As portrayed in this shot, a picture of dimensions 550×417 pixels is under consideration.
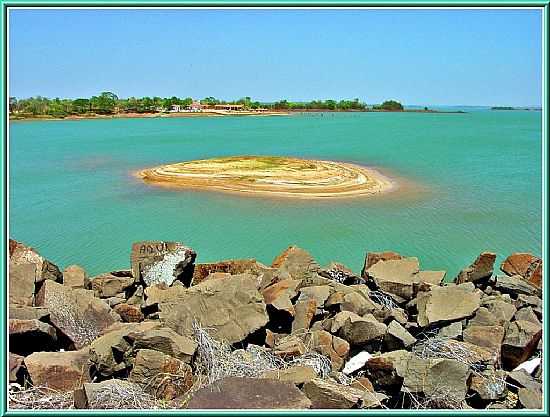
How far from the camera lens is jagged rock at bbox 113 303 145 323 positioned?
515cm

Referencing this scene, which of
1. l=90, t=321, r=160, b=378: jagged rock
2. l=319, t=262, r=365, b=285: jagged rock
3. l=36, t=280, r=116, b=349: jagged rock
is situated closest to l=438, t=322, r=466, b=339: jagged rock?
l=319, t=262, r=365, b=285: jagged rock

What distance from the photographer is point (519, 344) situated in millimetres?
4504

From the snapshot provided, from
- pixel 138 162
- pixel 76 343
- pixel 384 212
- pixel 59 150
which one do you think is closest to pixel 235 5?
pixel 76 343

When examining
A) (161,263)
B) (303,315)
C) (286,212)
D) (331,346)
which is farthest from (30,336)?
(286,212)

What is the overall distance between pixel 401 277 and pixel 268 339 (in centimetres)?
163

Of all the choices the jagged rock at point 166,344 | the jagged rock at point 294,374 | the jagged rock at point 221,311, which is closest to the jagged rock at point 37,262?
the jagged rock at point 221,311

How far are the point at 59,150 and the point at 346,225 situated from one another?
1645 centimetres

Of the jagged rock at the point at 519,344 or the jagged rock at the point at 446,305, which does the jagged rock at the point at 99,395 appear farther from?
the jagged rock at the point at 519,344

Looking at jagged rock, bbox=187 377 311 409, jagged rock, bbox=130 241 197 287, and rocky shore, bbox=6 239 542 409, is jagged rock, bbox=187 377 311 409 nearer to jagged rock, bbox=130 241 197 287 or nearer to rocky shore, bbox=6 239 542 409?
rocky shore, bbox=6 239 542 409

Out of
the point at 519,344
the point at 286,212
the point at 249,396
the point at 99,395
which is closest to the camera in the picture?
the point at 249,396

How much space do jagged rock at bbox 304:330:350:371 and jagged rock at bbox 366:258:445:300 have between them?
1276 mm

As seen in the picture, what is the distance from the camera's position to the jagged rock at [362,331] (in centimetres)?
455

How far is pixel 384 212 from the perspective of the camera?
1222 centimetres

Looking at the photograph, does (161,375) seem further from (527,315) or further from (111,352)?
(527,315)
